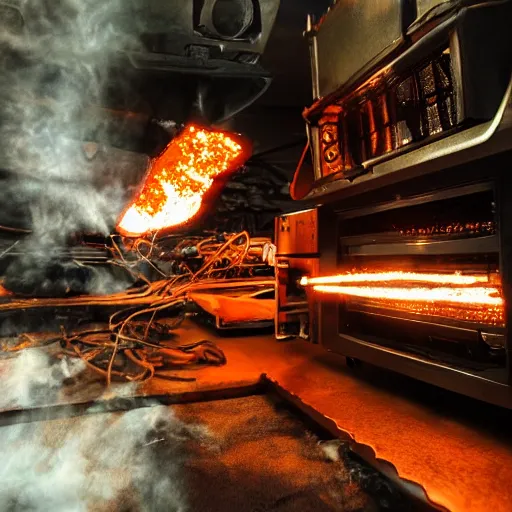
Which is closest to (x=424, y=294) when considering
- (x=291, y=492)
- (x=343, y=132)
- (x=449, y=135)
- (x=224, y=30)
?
(x=449, y=135)

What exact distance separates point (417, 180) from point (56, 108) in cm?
294

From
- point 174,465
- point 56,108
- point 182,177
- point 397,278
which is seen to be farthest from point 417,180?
point 182,177

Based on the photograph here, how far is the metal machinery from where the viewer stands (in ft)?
5.66

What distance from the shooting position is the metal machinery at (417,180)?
173cm

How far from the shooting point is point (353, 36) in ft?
8.25

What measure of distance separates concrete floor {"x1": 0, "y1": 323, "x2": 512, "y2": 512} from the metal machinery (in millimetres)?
236

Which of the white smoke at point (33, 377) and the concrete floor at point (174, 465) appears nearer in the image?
the concrete floor at point (174, 465)

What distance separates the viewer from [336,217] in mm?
2715

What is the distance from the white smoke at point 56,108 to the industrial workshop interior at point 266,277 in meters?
0.02

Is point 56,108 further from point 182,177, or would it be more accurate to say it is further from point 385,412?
point 385,412

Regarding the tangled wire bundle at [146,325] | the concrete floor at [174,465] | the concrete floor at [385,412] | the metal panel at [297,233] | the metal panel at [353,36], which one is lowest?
the concrete floor at [174,465]

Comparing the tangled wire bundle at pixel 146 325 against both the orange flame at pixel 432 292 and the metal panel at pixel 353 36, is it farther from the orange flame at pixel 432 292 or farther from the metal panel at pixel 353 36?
the metal panel at pixel 353 36

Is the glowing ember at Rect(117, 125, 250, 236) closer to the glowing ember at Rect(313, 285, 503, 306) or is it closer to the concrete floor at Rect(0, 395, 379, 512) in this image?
the glowing ember at Rect(313, 285, 503, 306)

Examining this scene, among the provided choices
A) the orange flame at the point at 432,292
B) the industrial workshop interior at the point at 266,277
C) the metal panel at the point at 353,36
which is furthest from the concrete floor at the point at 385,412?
the metal panel at the point at 353,36
